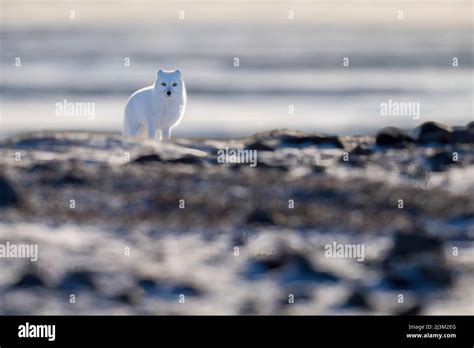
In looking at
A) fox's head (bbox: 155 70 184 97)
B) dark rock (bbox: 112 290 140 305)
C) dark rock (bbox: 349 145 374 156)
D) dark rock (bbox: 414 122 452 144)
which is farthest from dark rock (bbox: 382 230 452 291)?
fox's head (bbox: 155 70 184 97)

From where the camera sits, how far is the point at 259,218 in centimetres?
1184

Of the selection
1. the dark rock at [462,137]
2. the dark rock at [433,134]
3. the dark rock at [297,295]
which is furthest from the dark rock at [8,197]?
the dark rock at [462,137]

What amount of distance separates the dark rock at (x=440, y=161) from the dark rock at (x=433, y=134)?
1164 mm

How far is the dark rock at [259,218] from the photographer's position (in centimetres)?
1182

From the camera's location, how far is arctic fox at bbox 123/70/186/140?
56.9ft

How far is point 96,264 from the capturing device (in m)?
10.1

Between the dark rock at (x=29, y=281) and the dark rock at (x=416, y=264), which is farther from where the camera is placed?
the dark rock at (x=416, y=264)

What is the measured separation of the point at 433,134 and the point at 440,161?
1.79 m

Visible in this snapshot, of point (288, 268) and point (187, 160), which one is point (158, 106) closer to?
point (187, 160)

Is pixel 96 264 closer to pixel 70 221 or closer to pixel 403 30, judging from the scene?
pixel 70 221

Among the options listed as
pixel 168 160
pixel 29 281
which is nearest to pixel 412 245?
pixel 29 281

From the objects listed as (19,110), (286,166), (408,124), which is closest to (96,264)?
(286,166)

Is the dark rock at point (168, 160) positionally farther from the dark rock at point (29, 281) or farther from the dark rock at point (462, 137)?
the dark rock at point (29, 281)

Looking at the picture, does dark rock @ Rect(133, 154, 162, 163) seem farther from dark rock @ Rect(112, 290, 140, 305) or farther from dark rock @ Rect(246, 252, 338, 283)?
dark rock @ Rect(112, 290, 140, 305)
